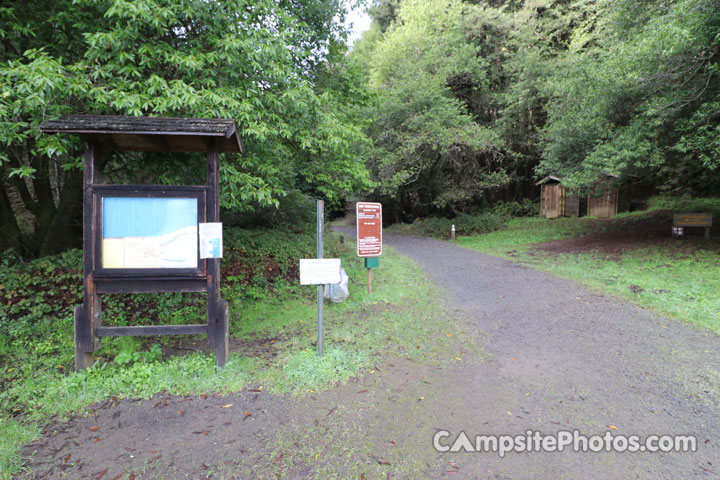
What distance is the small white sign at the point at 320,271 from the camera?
14.6 ft

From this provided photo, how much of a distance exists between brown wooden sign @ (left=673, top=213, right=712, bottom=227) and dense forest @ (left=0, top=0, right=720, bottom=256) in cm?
160

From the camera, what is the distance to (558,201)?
22.4 m

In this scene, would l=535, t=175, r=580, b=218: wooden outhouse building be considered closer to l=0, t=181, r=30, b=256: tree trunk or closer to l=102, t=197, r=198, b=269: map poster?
l=102, t=197, r=198, b=269: map poster

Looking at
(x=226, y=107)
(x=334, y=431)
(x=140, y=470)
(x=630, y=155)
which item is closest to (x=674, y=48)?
(x=630, y=155)

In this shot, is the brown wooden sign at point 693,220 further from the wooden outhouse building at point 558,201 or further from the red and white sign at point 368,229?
the red and white sign at point 368,229

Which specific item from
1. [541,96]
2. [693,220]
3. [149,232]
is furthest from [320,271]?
[541,96]

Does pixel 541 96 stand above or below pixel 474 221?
above

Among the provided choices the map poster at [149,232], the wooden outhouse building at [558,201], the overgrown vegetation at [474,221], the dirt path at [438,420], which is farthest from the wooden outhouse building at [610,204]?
the map poster at [149,232]

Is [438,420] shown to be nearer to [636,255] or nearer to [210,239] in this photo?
[210,239]

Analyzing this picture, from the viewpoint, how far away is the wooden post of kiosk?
7.57 metres

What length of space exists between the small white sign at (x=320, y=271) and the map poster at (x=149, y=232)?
129 centimetres

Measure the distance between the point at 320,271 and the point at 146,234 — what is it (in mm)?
2045

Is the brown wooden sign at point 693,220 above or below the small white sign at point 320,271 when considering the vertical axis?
above

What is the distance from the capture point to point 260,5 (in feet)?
18.2
